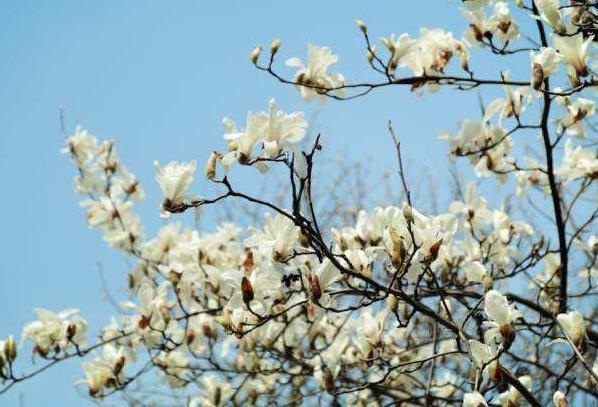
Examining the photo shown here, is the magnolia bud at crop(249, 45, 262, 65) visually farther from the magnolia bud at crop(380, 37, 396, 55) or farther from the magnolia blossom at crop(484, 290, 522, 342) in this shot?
the magnolia blossom at crop(484, 290, 522, 342)

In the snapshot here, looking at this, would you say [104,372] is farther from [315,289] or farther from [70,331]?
[315,289]

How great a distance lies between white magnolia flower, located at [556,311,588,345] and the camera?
4.79ft

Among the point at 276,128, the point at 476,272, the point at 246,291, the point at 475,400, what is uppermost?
the point at 276,128

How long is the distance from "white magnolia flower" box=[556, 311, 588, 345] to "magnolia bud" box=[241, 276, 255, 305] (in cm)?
72

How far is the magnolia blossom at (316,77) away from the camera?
2018mm

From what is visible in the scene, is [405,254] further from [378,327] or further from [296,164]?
[378,327]

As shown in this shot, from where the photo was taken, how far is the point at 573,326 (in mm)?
1466

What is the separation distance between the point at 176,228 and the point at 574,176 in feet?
6.27

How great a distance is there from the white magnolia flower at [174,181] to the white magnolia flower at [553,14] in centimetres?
103

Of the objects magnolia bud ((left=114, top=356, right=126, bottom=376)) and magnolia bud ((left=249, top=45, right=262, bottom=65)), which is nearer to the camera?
magnolia bud ((left=249, top=45, right=262, bottom=65))

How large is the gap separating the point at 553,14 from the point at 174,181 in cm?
110

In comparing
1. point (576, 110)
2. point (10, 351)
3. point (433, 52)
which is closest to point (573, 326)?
point (576, 110)

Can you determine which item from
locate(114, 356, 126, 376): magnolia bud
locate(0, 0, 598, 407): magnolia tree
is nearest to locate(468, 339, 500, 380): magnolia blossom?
locate(0, 0, 598, 407): magnolia tree

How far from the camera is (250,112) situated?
4.48 feet
